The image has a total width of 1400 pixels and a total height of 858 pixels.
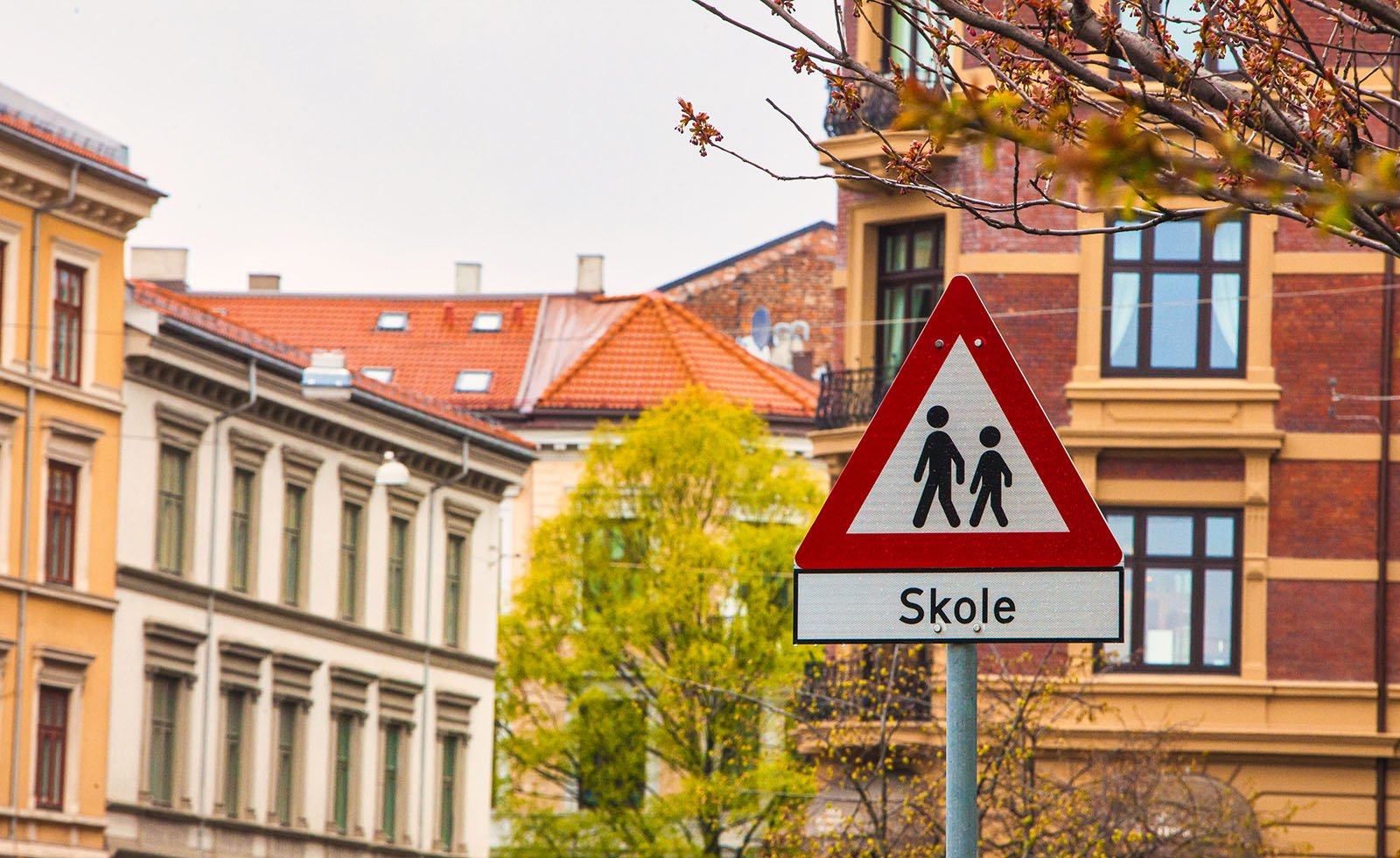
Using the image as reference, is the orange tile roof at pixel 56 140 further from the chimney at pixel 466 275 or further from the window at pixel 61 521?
the chimney at pixel 466 275

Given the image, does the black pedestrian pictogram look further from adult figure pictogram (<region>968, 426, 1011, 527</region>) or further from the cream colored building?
the cream colored building

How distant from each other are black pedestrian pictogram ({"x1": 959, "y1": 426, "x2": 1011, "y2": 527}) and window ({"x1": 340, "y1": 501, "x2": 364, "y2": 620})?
147ft

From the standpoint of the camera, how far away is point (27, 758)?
135 feet

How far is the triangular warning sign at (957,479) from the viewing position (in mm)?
6754

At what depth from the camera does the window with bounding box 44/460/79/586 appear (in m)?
42.4

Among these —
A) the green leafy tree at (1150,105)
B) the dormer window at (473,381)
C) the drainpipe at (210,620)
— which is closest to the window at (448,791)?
the drainpipe at (210,620)

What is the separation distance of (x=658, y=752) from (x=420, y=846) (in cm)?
476

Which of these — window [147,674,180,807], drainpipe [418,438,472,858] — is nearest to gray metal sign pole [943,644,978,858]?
window [147,674,180,807]

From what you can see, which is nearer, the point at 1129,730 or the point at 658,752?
the point at 1129,730

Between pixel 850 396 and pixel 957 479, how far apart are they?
2727 centimetres

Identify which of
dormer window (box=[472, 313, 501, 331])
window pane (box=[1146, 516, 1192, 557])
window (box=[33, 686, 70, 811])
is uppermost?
dormer window (box=[472, 313, 501, 331])

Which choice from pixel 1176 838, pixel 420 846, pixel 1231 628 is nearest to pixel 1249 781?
pixel 1231 628

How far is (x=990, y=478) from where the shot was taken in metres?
6.78

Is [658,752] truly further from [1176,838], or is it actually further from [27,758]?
[1176,838]
